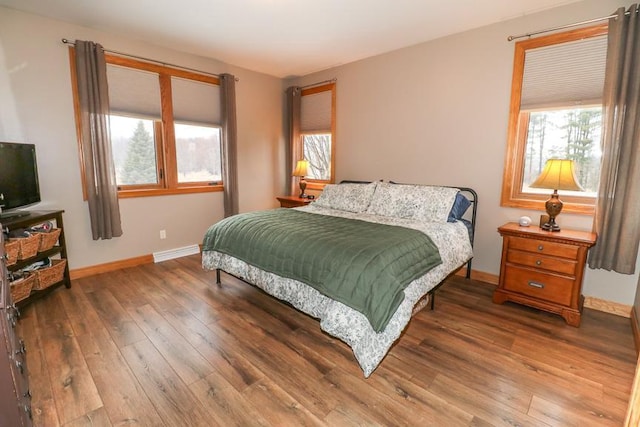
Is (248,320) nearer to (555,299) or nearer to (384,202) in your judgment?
(384,202)

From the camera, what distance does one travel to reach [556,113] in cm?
284

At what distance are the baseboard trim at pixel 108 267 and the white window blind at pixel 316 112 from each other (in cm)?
295

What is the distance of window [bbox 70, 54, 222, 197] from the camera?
11.5 feet

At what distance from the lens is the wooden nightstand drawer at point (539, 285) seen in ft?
8.08

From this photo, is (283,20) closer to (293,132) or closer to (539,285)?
(293,132)

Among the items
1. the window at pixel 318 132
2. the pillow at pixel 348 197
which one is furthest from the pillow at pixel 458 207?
the window at pixel 318 132

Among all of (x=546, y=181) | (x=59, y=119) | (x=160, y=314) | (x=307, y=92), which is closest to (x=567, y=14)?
(x=546, y=181)

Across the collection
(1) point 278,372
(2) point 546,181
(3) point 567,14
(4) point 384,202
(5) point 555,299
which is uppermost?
(3) point 567,14

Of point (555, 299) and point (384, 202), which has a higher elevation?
point (384, 202)

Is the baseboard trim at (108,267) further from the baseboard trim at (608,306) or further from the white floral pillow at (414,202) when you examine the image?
the baseboard trim at (608,306)

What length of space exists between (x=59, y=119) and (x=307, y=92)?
3.13 m

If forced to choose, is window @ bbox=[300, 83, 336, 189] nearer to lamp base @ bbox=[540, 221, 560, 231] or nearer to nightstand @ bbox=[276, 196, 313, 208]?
nightstand @ bbox=[276, 196, 313, 208]

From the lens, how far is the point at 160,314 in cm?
258

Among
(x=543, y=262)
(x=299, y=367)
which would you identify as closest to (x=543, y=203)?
(x=543, y=262)
